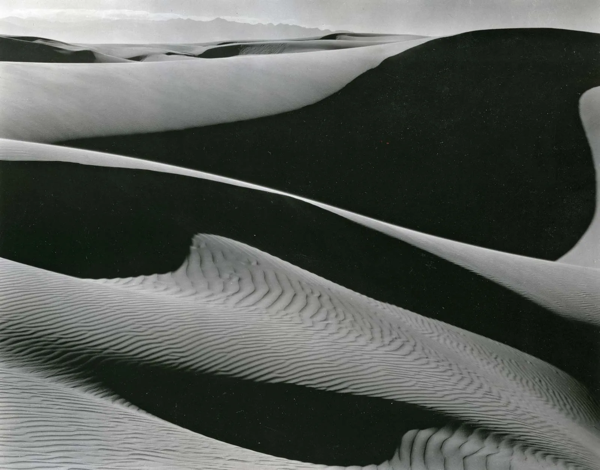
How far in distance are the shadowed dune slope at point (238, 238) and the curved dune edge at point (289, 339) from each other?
61 millimetres

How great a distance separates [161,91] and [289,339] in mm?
1077

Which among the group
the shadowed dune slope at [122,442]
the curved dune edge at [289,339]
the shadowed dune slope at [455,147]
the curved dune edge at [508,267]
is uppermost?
the shadowed dune slope at [455,147]

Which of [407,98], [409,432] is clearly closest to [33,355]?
[409,432]

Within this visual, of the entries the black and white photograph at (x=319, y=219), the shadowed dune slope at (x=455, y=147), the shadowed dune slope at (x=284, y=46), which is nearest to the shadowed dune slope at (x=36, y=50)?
the black and white photograph at (x=319, y=219)

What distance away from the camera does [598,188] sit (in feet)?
7.54

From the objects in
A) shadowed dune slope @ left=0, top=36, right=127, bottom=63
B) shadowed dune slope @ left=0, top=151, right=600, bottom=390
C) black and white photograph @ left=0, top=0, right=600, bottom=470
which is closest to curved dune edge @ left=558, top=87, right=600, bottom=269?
black and white photograph @ left=0, top=0, right=600, bottom=470

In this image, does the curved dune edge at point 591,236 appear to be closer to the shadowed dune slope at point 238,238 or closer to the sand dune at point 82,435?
the shadowed dune slope at point 238,238

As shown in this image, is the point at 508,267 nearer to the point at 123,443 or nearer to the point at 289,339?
the point at 289,339

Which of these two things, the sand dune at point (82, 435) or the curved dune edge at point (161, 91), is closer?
the sand dune at point (82, 435)

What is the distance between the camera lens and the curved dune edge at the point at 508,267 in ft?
7.47

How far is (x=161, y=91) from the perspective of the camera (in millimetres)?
2318

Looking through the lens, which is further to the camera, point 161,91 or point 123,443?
point 161,91

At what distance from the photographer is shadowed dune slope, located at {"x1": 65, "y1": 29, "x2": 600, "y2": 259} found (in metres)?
2.31

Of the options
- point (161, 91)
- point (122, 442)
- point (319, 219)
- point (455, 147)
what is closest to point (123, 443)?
Answer: point (122, 442)
